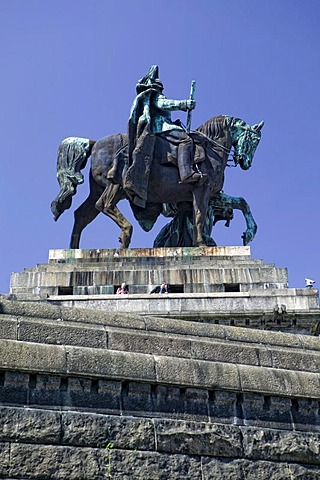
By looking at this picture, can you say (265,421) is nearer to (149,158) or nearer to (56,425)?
(56,425)

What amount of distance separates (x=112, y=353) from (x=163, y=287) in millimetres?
10302

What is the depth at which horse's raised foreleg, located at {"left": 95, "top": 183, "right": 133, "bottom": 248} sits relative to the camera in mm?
21875

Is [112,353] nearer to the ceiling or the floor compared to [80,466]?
nearer to the ceiling

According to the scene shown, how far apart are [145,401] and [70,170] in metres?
14.7

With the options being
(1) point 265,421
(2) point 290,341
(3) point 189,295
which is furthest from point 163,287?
(1) point 265,421

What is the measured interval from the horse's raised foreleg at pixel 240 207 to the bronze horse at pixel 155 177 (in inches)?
1.4

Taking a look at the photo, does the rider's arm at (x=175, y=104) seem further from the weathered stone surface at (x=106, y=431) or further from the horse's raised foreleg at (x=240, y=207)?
the weathered stone surface at (x=106, y=431)

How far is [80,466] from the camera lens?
8.11 meters

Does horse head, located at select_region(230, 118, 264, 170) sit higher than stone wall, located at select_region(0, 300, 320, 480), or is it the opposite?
horse head, located at select_region(230, 118, 264, 170)

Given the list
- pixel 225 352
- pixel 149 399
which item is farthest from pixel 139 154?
pixel 149 399

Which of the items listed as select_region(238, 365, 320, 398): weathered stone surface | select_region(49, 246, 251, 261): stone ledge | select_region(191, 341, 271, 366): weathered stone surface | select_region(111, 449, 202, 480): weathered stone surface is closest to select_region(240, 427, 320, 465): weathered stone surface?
select_region(238, 365, 320, 398): weathered stone surface

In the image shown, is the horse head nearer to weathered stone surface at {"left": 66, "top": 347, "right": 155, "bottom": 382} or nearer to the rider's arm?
the rider's arm

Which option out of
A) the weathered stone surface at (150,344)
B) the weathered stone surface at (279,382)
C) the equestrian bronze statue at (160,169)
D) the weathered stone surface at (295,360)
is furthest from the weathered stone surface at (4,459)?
the equestrian bronze statue at (160,169)

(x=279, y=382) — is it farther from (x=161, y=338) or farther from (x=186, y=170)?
(x=186, y=170)
